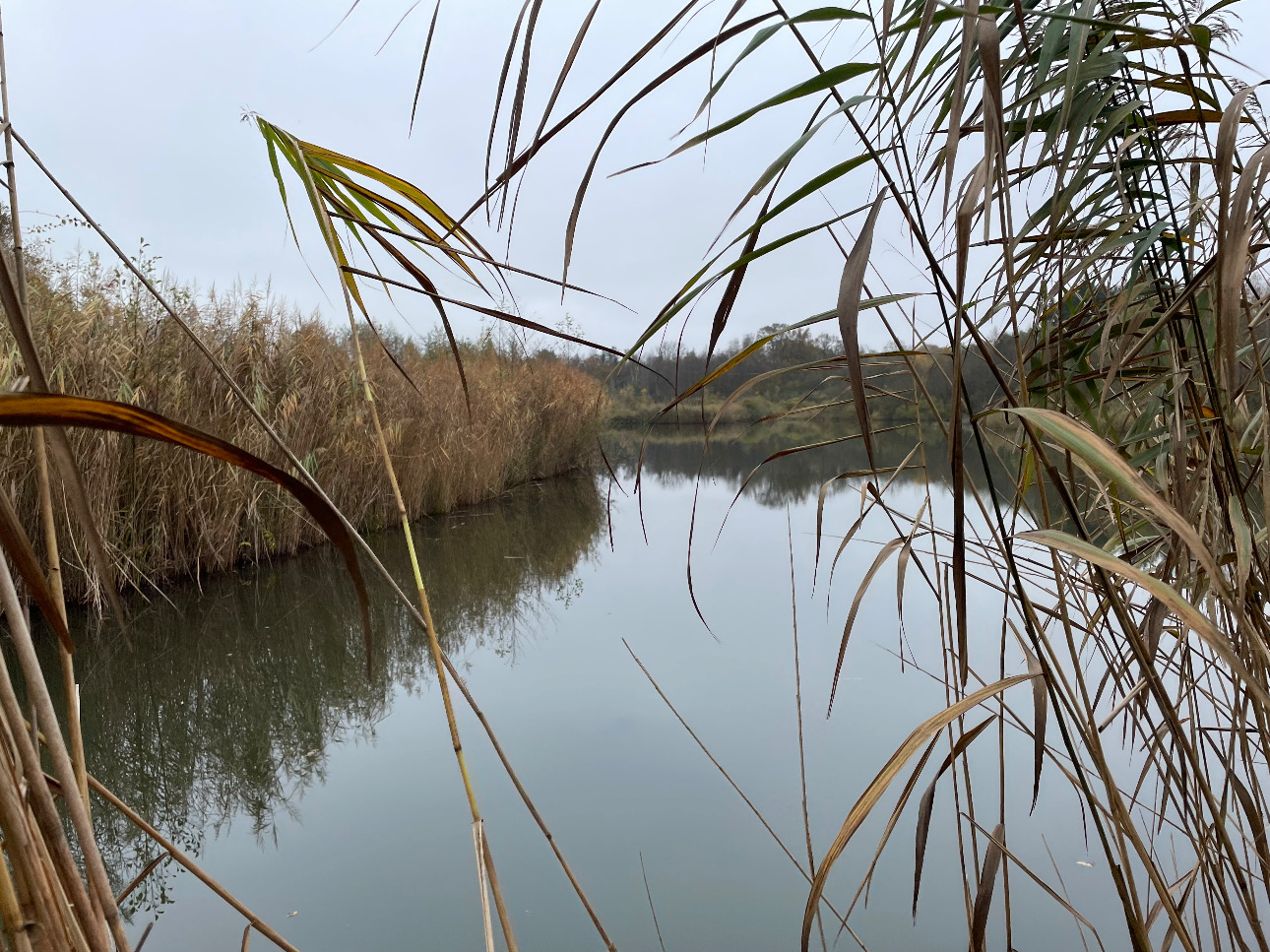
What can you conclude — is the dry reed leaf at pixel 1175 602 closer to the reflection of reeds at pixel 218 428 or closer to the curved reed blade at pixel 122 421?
the curved reed blade at pixel 122 421

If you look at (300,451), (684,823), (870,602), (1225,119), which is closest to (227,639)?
(300,451)

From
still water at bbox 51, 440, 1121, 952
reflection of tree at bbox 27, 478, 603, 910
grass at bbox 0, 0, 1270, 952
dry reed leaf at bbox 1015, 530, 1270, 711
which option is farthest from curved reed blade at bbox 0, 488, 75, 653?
reflection of tree at bbox 27, 478, 603, 910

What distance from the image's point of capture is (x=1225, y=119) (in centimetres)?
47

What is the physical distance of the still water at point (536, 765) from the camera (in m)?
1.30

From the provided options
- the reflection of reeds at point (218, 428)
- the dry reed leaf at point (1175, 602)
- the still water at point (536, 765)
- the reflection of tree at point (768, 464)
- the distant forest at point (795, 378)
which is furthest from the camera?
the reflection of tree at point (768, 464)

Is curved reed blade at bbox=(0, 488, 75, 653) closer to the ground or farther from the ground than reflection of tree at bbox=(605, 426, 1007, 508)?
farther from the ground

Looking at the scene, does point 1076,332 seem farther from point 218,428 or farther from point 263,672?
point 218,428

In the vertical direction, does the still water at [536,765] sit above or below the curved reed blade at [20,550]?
below

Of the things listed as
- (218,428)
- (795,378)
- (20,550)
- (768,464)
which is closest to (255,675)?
(218,428)

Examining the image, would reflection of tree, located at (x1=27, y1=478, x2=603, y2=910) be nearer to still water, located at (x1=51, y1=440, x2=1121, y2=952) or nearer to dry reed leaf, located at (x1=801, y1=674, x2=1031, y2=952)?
still water, located at (x1=51, y1=440, x2=1121, y2=952)

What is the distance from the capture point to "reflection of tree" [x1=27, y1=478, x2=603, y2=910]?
65.9 inches

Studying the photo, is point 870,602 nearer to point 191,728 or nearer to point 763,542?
point 763,542

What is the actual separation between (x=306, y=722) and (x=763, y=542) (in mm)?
2539

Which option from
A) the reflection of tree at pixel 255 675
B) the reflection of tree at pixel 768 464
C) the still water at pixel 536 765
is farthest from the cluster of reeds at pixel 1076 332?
the reflection of tree at pixel 768 464
